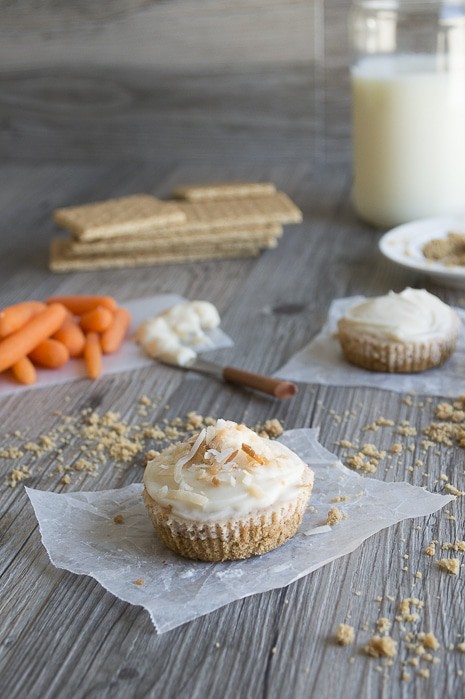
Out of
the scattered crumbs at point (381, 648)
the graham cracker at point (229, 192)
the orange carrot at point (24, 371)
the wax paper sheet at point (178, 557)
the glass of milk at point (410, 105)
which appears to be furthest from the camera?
the graham cracker at point (229, 192)

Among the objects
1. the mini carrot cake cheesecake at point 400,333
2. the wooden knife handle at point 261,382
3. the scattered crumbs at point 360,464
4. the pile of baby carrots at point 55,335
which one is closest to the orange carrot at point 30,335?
the pile of baby carrots at point 55,335

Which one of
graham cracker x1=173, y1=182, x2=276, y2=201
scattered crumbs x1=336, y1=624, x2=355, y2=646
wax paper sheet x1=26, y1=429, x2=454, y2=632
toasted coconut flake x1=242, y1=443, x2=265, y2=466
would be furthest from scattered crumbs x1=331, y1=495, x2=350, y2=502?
graham cracker x1=173, y1=182, x2=276, y2=201

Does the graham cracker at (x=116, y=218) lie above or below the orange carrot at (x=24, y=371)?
above

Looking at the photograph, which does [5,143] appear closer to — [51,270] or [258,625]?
[51,270]

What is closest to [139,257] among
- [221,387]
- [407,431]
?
[221,387]

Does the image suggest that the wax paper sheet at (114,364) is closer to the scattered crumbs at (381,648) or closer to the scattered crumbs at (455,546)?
the scattered crumbs at (455,546)

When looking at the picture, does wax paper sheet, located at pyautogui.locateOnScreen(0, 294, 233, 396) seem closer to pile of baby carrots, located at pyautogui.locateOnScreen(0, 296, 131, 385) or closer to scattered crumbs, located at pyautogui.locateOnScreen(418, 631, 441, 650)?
pile of baby carrots, located at pyautogui.locateOnScreen(0, 296, 131, 385)
